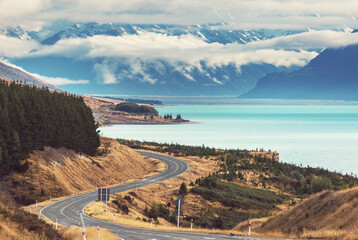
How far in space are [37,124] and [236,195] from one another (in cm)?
3662

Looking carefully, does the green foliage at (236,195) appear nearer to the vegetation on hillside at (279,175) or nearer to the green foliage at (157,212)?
the vegetation on hillside at (279,175)

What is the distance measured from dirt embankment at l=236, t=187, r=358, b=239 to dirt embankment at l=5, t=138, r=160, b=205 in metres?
36.9

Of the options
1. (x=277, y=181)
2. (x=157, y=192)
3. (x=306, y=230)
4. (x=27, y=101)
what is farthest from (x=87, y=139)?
(x=306, y=230)

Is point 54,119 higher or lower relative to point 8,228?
higher

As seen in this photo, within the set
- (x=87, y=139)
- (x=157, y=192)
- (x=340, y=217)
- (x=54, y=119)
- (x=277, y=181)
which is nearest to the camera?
(x=340, y=217)

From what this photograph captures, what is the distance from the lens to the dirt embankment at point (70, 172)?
263ft

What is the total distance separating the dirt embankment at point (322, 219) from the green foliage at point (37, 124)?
133 ft

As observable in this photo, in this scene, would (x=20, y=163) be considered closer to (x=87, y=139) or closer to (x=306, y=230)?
(x=87, y=139)

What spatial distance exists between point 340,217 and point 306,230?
2887 mm

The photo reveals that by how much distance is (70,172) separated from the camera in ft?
313

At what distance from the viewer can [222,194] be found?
92875mm

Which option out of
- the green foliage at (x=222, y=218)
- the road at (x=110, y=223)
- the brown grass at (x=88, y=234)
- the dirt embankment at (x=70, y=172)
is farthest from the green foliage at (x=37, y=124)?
the brown grass at (x=88, y=234)

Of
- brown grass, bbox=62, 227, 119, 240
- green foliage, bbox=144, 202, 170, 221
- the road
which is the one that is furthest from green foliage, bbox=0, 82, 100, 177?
brown grass, bbox=62, 227, 119, 240

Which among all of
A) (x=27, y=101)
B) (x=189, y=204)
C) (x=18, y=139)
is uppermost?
(x=27, y=101)
